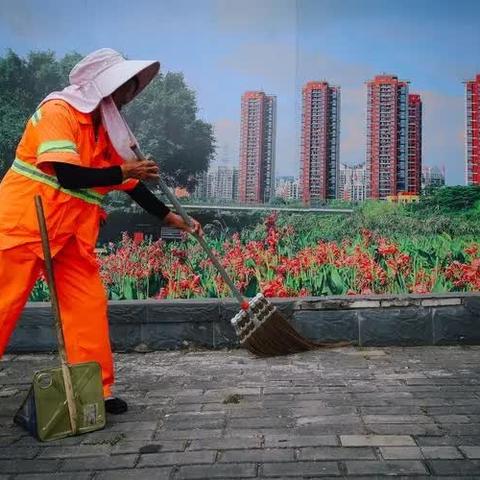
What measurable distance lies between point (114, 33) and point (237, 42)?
3.68ft

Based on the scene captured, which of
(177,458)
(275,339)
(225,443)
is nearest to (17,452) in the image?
(177,458)

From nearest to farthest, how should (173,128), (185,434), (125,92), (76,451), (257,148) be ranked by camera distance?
1. (76,451)
2. (185,434)
3. (125,92)
4. (173,128)
5. (257,148)

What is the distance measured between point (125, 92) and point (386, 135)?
3154 millimetres

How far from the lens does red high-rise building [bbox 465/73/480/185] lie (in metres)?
5.53

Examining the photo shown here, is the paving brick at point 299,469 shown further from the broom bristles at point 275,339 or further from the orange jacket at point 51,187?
the broom bristles at point 275,339

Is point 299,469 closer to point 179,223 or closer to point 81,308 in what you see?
point 81,308

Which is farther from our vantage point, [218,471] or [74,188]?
[74,188]

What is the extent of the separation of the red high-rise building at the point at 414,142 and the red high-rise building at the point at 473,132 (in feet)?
1.41

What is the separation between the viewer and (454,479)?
218 centimetres

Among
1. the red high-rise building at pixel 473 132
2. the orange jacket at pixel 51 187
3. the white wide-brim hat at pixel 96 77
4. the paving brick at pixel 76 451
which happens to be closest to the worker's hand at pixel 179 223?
the orange jacket at pixel 51 187

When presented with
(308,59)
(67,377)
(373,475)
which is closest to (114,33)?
(308,59)

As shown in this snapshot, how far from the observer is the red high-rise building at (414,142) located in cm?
556

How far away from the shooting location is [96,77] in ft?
9.84

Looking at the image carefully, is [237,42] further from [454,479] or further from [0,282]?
[454,479]
